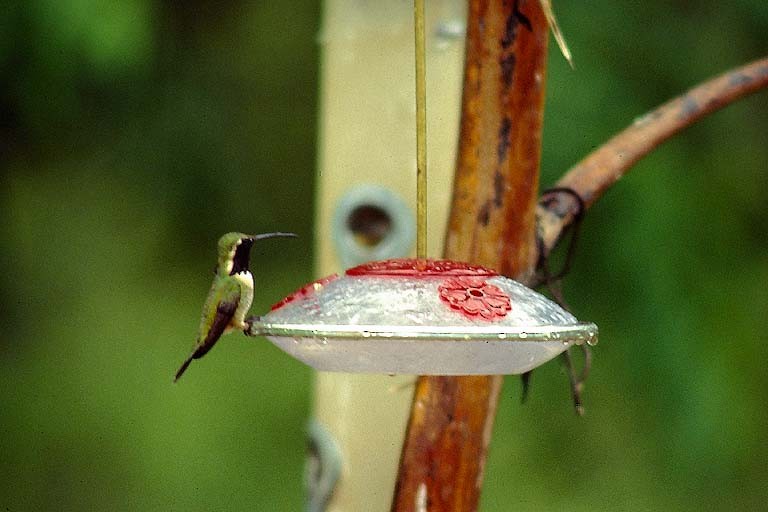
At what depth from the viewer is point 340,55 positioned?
2850 millimetres

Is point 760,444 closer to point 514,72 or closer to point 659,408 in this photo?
point 659,408

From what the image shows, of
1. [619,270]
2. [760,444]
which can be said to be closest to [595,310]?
[619,270]

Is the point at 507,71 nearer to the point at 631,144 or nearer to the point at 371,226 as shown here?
the point at 631,144

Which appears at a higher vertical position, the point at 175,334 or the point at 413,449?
the point at 413,449

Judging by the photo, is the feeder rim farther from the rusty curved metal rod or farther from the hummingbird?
the rusty curved metal rod

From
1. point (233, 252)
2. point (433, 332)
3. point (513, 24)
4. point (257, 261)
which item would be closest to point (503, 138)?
point (513, 24)

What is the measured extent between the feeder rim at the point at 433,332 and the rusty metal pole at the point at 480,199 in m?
0.66

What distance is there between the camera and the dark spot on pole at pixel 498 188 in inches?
87.9

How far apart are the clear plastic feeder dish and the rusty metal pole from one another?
54 centimetres

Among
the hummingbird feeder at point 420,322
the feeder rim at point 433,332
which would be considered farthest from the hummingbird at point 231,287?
the feeder rim at point 433,332

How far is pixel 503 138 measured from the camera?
223 cm

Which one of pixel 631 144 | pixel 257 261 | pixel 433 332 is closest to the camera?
pixel 433 332

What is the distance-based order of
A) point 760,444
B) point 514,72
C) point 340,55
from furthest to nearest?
point 760,444 → point 340,55 → point 514,72

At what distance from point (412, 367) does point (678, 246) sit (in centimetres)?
212
